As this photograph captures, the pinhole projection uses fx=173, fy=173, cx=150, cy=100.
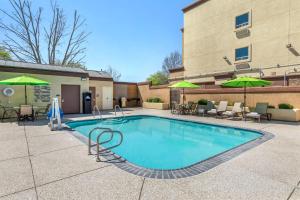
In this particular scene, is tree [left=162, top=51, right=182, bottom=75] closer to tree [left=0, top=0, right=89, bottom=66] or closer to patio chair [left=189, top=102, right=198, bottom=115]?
tree [left=0, top=0, right=89, bottom=66]

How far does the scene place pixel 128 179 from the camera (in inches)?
128

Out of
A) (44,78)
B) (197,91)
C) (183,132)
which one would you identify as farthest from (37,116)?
(197,91)

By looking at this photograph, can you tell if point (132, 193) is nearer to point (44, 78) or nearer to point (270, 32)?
point (44, 78)

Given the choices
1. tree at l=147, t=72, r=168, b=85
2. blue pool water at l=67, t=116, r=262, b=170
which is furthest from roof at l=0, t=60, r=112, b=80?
tree at l=147, t=72, r=168, b=85

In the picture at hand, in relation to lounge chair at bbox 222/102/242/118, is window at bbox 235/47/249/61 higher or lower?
higher

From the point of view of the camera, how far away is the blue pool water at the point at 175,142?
17.3 ft

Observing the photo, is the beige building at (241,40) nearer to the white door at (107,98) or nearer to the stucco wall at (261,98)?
the stucco wall at (261,98)

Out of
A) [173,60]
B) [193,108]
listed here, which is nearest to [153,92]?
[193,108]

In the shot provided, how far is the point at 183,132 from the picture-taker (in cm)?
875

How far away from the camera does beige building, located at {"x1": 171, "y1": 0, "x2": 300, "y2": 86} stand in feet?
41.4

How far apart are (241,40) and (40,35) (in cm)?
2516

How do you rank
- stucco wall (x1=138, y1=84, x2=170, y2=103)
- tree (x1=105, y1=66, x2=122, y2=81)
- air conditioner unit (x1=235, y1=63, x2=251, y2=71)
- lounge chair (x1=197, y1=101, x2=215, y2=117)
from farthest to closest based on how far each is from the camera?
tree (x1=105, y1=66, x2=122, y2=81), stucco wall (x1=138, y1=84, x2=170, y2=103), air conditioner unit (x1=235, y1=63, x2=251, y2=71), lounge chair (x1=197, y1=101, x2=215, y2=117)

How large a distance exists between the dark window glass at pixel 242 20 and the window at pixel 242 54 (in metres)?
2.15

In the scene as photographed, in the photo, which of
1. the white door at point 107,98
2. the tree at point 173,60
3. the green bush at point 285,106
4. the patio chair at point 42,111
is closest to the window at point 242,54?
the green bush at point 285,106
